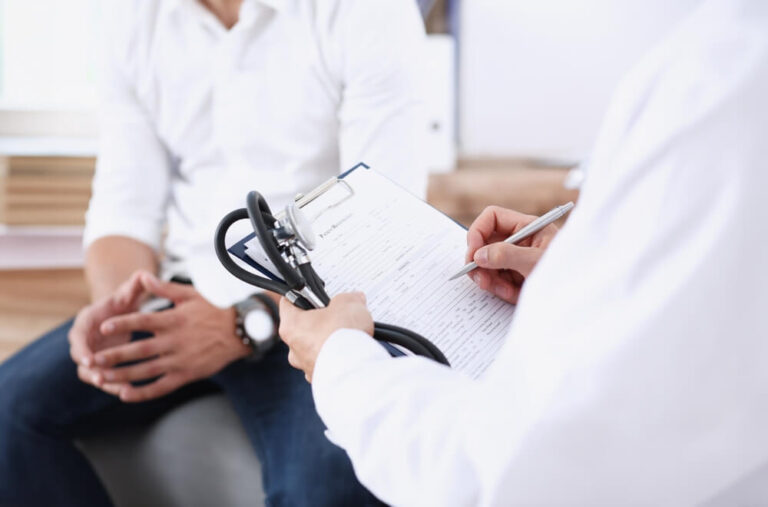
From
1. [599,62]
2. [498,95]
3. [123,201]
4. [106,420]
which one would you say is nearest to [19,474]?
[106,420]

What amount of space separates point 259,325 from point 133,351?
0.54ft

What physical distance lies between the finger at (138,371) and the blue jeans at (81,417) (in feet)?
0.22

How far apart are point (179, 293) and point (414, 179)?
0.37 m

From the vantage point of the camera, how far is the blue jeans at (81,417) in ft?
2.79

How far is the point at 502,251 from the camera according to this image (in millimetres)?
620

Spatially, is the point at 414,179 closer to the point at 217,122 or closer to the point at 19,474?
the point at 217,122

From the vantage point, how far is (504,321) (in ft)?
2.03

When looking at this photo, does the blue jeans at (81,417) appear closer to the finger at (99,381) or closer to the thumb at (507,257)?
the finger at (99,381)

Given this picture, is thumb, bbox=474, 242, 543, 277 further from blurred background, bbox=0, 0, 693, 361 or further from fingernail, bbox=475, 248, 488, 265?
blurred background, bbox=0, 0, 693, 361

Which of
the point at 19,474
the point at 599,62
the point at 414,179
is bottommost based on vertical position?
the point at 19,474

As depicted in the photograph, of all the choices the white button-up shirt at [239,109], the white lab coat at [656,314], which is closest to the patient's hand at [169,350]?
the white button-up shirt at [239,109]

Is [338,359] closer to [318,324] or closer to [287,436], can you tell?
[318,324]

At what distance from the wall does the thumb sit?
61.8 inches

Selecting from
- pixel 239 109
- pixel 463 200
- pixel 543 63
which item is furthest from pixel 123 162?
pixel 543 63
